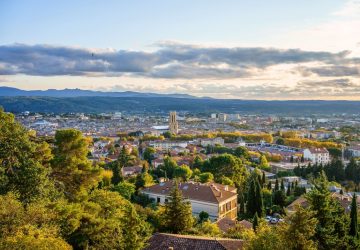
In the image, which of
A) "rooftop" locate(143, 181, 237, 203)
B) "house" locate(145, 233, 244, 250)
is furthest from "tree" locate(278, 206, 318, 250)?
"rooftop" locate(143, 181, 237, 203)

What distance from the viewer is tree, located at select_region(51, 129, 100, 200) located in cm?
1981

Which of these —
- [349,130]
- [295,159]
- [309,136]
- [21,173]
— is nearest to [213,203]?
[21,173]

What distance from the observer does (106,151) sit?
8181 cm

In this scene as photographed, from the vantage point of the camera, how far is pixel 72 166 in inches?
783

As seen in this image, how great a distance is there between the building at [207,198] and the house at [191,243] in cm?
1357

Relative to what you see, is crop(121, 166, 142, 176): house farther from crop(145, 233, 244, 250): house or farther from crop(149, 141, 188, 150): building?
crop(149, 141, 188, 150): building

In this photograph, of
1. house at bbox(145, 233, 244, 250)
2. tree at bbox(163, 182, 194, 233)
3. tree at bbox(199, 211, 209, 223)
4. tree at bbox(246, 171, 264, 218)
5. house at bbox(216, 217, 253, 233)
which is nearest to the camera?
A: house at bbox(145, 233, 244, 250)

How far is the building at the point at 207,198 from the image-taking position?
3466cm

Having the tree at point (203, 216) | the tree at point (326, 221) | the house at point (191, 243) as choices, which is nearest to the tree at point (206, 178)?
the tree at point (203, 216)

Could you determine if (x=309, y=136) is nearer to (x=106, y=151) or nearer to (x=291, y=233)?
(x=106, y=151)

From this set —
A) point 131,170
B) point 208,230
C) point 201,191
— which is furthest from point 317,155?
point 208,230

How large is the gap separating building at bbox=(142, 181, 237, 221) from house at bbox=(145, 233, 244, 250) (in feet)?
44.5

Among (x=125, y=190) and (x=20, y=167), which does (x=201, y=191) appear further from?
(x=20, y=167)

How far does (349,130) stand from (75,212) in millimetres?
135933
